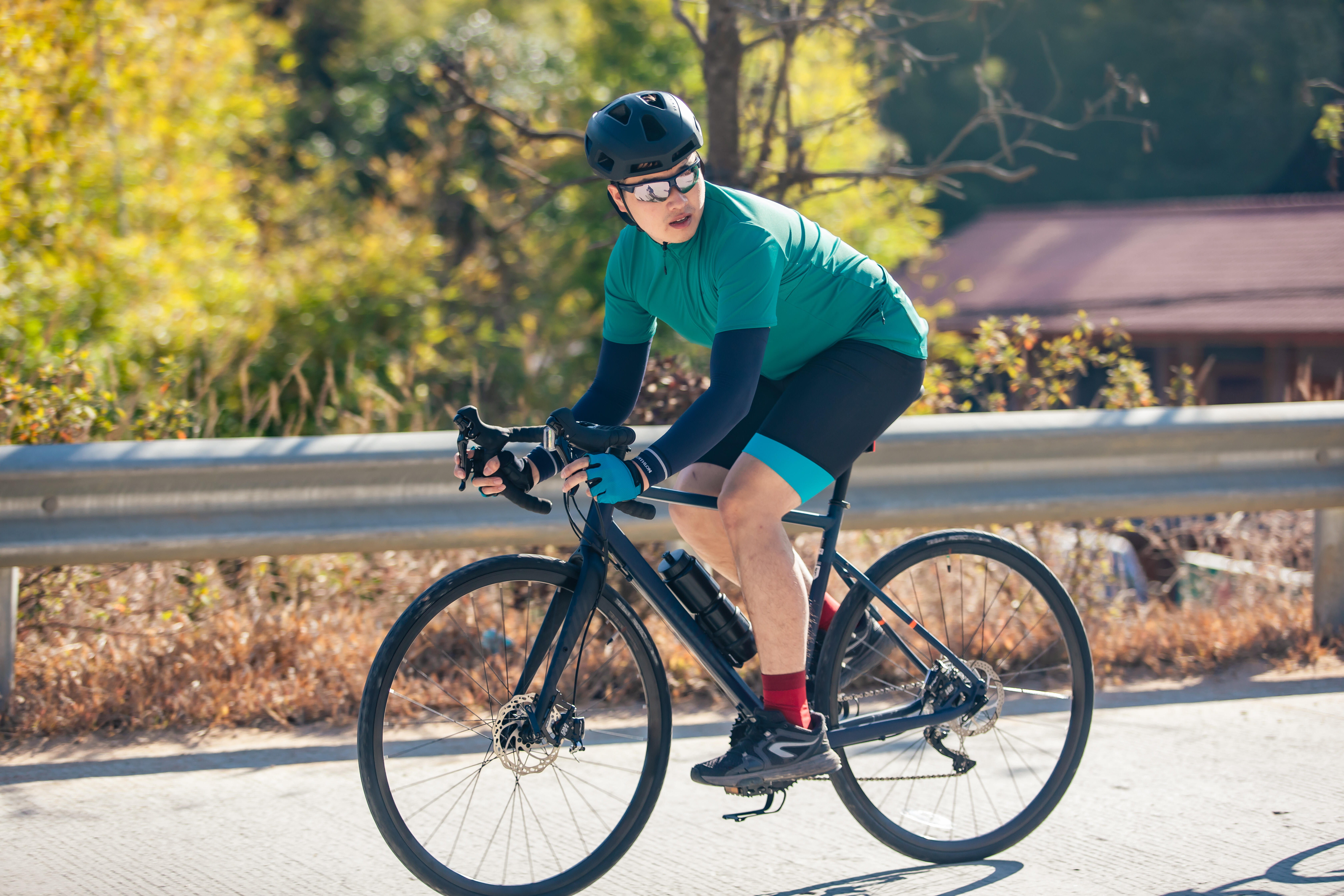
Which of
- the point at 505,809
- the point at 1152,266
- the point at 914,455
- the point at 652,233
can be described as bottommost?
the point at 505,809

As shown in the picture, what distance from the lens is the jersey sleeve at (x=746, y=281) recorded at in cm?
282

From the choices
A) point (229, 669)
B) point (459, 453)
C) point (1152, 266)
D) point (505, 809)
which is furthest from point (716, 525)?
point (1152, 266)

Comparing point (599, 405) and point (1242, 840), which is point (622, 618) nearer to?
point (599, 405)

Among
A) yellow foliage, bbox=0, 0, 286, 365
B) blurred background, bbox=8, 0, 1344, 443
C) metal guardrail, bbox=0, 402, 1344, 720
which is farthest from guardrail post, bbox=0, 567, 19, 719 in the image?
yellow foliage, bbox=0, 0, 286, 365

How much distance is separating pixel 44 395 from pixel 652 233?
10.7ft

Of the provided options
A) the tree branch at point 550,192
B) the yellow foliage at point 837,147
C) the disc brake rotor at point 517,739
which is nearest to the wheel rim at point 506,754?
the disc brake rotor at point 517,739

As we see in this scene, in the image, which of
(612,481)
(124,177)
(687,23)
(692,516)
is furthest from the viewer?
(124,177)

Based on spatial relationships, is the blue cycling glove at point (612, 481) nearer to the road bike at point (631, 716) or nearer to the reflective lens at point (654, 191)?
the road bike at point (631, 716)

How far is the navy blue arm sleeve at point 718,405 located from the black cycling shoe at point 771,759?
705mm

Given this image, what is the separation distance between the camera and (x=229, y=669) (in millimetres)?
4453

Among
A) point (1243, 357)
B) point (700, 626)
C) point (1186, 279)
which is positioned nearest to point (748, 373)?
point (700, 626)

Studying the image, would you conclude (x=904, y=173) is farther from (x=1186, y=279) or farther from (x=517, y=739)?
(x=1186, y=279)

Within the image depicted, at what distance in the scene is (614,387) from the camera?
3217 mm

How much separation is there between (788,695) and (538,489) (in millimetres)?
1711
